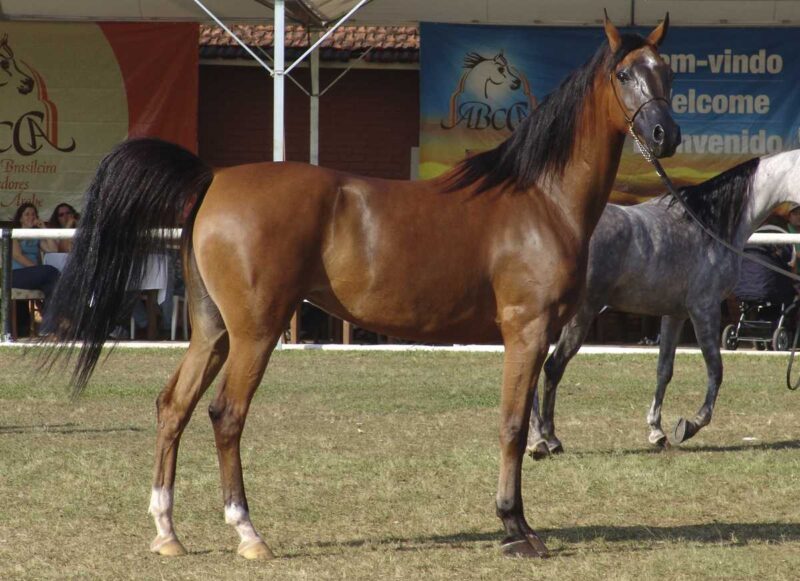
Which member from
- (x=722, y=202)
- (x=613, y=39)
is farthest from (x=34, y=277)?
(x=613, y=39)

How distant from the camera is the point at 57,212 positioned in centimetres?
1888

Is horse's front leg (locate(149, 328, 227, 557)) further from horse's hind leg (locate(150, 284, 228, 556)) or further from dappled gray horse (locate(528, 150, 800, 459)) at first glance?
dappled gray horse (locate(528, 150, 800, 459))

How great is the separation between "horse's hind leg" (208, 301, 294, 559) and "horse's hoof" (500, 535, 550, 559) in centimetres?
109

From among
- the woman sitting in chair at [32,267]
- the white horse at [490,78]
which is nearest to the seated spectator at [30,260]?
the woman sitting in chair at [32,267]

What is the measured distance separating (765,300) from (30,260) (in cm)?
936

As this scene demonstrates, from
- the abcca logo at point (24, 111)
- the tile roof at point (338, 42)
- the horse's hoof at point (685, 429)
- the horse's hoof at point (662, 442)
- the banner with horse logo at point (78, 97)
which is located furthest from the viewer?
the tile roof at point (338, 42)

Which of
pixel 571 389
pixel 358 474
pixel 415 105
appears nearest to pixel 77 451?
pixel 358 474

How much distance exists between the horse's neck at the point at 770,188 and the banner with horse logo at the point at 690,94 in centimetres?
883

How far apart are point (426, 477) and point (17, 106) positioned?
43.5 feet

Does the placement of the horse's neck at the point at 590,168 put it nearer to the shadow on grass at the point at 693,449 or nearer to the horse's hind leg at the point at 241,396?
the horse's hind leg at the point at 241,396

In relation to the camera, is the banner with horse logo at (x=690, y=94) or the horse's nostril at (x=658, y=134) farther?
the banner with horse logo at (x=690, y=94)

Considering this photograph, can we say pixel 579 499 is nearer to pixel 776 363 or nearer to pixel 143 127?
pixel 776 363

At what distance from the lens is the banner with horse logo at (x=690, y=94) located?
61.4 ft

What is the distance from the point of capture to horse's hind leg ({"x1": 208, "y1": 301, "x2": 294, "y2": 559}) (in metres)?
5.97
